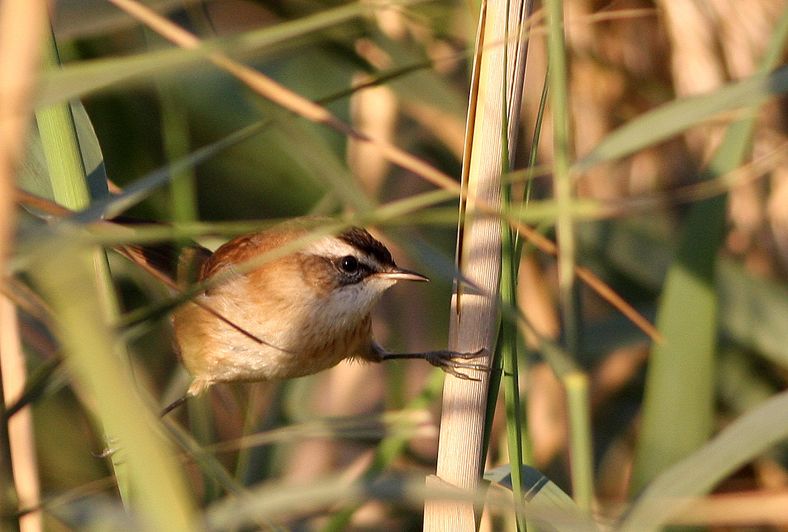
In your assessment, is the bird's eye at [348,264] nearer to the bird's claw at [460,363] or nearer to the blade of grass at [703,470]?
the bird's claw at [460,363]

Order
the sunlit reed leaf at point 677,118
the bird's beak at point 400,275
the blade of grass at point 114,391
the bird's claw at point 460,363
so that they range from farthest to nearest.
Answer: the bird's beak at point 400,275
the bird's claw at point 460,363
the sunlit reed leaf at point 677,118
the blade of grass at point 114,391

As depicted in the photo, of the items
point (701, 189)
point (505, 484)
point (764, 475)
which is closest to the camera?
point (701, 189)

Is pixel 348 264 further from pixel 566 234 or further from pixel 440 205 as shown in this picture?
pixel 566 234

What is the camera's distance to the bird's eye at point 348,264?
238 cm

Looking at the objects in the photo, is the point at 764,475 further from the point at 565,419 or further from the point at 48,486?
the point at 48,486

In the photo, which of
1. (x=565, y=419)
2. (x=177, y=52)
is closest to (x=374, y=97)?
(x=565, y=419)

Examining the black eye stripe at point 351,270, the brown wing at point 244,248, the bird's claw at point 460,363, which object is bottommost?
the bird's claw at point 460,363

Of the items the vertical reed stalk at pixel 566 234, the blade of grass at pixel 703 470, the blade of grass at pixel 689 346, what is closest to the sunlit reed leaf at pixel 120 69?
the vertical reed stalk at pixel 566 234

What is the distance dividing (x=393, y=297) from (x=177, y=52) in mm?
2555

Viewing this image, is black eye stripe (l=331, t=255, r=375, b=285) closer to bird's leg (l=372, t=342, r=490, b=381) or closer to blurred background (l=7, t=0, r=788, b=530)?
blurred background (l=7, t=0, r=788, b=530)

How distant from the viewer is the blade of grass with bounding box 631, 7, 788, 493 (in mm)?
1592

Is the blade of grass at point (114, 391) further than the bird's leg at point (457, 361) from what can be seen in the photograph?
No

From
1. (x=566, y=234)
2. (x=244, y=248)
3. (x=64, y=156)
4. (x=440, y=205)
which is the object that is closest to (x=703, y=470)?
A: (x=566, y=234)

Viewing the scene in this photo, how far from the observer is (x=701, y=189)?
1201mm
